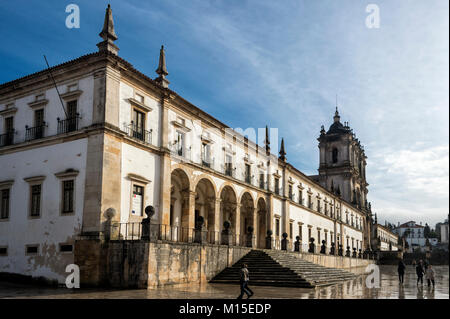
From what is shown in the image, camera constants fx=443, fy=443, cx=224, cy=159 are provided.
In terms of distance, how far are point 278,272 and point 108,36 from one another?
15.3 m

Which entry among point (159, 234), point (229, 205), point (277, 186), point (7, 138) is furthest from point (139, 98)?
point (277, 186)

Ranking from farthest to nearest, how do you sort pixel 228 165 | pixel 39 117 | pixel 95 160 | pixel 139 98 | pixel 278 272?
1. pixel 228 165
2. pixel 278 272
3. pixel 139 98
4. pixel 39 117
5. pixel 95 160

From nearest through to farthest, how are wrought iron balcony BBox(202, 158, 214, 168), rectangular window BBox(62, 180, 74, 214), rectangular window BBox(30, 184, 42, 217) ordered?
rectangular window BBox(62, 180, 74, 214)
rectangular window BBox(30, 184, 42, 217)
wrought iron balcony BBox(202, 158, 214, 168)

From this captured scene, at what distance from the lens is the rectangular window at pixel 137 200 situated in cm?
2252

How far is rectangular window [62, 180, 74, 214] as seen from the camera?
70.0 ft

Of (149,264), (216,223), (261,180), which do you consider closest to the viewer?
(149,264)

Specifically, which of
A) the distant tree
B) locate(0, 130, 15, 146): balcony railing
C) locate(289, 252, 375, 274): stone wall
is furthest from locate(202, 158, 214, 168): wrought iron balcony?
the distant tree

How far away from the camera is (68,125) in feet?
73.4

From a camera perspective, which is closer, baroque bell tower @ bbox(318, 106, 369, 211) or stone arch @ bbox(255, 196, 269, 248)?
stone arch @ bbox(255, 196, 269, 248)

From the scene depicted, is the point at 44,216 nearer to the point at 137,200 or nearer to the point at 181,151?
the point at 137,200

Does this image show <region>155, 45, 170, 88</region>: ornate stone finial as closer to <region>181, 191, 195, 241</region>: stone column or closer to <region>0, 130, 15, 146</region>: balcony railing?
<region>181, 191, 195, 241</region>: stone column

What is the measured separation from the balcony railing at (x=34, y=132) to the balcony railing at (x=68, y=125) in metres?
1.24

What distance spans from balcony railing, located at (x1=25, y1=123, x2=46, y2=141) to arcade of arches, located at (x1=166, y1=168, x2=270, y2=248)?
7656 mm
